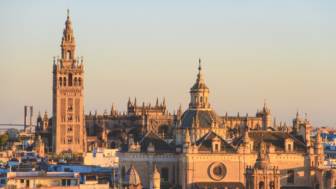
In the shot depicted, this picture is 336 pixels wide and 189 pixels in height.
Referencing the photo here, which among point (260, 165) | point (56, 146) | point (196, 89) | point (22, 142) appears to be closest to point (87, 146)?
point (56, 146)

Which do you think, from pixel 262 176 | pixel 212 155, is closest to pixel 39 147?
pixel 212 155

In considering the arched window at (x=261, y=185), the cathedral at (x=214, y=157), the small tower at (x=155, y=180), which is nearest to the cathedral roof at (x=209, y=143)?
the cathedral at (x=214, y=157)

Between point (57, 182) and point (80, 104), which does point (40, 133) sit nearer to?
Answer: point (80, 104)

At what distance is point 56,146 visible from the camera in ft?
561

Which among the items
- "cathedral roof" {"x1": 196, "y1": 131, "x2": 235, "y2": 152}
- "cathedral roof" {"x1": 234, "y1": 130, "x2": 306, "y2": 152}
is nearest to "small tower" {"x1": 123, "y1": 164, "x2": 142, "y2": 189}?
"cathedral roof" {"x1": 196, "y1": 131, "x2": 235, "y2": 152}

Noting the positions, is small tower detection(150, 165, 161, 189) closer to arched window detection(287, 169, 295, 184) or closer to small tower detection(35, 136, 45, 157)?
arched window detection(287, 169, 295, 184)

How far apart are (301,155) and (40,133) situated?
72.5 m

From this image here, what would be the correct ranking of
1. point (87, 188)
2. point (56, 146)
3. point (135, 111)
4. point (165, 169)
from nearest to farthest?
point (87, 188) → point (165, 169) → point (56, 146) → point (135, 111)

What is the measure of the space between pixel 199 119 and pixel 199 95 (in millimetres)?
2273

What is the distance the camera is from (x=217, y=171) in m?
110

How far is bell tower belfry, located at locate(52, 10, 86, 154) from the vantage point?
171 meters

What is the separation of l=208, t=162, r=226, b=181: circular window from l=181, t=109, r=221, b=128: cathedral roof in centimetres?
444

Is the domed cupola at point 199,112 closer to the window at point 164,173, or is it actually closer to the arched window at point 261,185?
the window at point 164,173

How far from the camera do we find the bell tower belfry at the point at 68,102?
171250 millimetres
